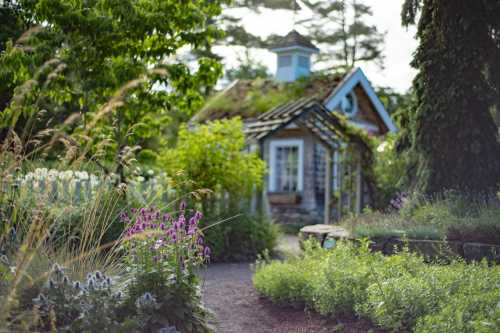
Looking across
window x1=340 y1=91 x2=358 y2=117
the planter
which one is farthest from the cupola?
the planter

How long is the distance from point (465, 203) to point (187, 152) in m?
4.12

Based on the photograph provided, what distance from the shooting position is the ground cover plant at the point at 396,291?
396 centimetres

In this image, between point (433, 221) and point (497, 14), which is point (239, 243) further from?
point (497, 14)

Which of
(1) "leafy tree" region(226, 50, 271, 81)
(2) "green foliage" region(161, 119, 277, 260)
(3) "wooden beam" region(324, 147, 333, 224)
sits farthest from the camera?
(1) "leafy tree" region(226, 50, 271, 81)

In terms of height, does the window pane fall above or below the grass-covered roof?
below

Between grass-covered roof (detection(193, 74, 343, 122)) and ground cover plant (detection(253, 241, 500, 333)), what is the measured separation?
957cm

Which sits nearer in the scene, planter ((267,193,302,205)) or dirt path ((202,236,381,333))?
dirt path ((202,236,381,333))

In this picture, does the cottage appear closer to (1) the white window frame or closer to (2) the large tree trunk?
(1) the white window frame

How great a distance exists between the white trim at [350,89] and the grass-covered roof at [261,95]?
0.68ft

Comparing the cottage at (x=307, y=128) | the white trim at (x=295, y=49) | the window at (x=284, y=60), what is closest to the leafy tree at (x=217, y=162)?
the cottage at (x=307, y=128)

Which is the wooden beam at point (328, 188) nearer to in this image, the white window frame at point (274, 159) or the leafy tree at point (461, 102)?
the white window frame at point (274, 159)

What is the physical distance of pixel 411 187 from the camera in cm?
892

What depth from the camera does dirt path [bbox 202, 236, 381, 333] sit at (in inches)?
197

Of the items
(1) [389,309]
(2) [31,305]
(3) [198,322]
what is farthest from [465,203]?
(2) [31,305]
